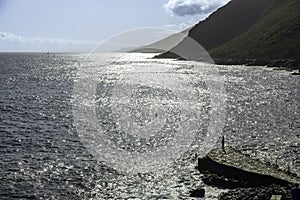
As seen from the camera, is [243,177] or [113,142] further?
[113,142]

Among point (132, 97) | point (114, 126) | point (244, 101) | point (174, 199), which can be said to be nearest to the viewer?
point (174, 199)

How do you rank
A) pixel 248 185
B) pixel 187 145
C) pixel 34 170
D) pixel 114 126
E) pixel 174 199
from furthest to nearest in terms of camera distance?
pixel 114 126
pixel 187 145
pixel 34 170
pixel 248 185
pixel 174 199

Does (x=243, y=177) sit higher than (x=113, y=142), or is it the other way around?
(x=243, y=177)

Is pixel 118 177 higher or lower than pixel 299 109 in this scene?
lower

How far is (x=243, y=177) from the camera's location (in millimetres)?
40188

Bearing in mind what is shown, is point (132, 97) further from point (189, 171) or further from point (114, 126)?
point (189, 171)

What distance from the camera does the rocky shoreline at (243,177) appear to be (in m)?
35.0

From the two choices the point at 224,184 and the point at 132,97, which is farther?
the point at 132,97

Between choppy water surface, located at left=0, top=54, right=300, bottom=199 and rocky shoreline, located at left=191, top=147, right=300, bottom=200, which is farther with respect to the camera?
choppy water surface, located at left=0, top=54, right=300, bottom=199

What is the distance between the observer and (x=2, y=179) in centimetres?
→ 4153

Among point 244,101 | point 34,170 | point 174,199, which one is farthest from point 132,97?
point 174,199

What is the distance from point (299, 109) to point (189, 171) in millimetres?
50824

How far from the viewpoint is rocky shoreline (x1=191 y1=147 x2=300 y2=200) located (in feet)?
115

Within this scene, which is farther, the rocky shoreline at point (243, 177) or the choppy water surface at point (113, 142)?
the choppy water surface at point (113, 142)
